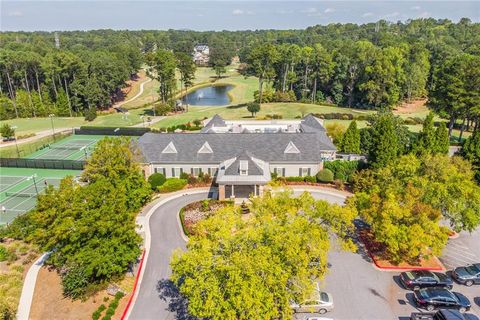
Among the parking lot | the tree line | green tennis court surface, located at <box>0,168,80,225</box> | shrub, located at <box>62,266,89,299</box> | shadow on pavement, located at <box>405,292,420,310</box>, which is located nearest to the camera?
the parking lot

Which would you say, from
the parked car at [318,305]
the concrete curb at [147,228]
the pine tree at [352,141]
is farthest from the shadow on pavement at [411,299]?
the pine tree at [352,141]

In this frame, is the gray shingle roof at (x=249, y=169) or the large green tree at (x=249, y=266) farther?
the gray shingle roof at (x=249, y=169)

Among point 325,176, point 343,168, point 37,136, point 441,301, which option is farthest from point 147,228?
point 37,136

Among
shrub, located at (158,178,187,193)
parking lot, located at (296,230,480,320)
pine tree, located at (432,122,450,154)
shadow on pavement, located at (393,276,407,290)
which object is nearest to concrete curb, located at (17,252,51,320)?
shrub, located at (158,178,187,193)

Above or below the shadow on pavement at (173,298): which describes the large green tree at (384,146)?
above

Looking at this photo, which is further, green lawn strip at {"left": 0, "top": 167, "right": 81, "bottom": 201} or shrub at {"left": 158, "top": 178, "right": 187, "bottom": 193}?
green lawn strip at {"left": 0, "top": 167, "right": 81, "bottom": 201}

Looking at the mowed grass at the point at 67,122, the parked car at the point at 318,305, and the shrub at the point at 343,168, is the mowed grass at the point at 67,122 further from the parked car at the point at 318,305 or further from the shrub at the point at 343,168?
the parked car at the point at 318,305

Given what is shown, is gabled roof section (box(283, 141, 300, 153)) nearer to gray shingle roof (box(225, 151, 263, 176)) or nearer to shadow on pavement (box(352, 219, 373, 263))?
gray shingle roof (box(225, 151, 263, 176))

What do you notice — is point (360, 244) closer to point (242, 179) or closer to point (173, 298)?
point (242, 179)

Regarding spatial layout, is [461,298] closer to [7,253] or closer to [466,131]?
[7,253]
